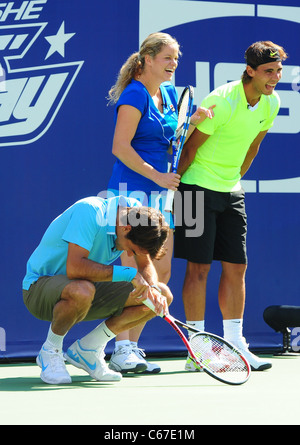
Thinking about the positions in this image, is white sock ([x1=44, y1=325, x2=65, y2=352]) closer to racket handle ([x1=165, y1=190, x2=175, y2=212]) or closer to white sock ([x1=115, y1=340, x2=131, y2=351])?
white sock ([x1=115, y1=340, x2=131, y2=351])

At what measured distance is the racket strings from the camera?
3.29 meters

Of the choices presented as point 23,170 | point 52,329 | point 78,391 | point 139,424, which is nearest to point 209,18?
point 23,170

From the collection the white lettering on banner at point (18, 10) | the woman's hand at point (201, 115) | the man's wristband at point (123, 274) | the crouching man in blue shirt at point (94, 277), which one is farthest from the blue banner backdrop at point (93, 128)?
the man's wristband at point (123, 274)

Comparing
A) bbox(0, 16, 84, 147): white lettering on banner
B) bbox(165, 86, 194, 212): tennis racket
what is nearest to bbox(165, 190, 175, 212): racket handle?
bbox(165, 86, 194, 212): tennis racket

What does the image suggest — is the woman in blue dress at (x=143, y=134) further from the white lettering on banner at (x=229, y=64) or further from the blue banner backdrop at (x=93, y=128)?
the white lettering on banner at (x=229, y=64)

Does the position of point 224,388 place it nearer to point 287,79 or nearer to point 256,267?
point 256,267

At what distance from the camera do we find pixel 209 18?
4812 millimetres

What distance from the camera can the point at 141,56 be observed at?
3.96m

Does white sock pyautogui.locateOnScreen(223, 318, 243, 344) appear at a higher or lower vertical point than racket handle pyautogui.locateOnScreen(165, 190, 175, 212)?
lower

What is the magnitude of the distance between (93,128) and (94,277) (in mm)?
1465

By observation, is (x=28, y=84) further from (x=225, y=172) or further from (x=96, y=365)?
(x=96, y=365)

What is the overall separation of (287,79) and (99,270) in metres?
2.18

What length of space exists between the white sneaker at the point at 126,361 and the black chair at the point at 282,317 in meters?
1.05

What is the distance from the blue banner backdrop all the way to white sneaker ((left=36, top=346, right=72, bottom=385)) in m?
1.05
